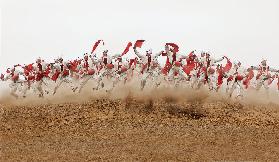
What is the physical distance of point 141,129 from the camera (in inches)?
1008

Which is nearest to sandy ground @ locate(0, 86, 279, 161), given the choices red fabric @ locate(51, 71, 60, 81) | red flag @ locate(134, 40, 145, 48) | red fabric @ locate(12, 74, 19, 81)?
red flag @ locate(134, 40, 145, 48)

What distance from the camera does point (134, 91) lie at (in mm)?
33156

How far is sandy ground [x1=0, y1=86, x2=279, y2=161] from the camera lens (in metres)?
22.1

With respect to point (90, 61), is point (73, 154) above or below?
below

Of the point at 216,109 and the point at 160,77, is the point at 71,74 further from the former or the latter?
the point at 216,109

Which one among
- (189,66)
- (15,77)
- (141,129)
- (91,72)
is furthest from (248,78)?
(15,77)

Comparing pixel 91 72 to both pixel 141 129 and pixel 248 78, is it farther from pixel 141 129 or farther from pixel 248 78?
pixel 141 129

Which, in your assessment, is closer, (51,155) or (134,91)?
(51,155)

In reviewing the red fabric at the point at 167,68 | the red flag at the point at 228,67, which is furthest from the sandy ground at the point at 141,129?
the red flag at the point at 228,67

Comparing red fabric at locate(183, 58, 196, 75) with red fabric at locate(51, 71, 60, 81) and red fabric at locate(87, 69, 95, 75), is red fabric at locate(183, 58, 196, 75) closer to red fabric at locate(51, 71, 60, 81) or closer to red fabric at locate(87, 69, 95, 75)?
red fabric at locate(87, 69, 95, 75)

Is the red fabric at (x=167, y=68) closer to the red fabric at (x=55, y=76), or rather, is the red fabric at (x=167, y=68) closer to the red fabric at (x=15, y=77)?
the red fabric at (x=55, y=76)

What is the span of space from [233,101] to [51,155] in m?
14.4

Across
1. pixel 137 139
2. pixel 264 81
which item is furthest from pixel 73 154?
pixel 264 81

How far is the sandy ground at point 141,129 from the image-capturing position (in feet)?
72.6
